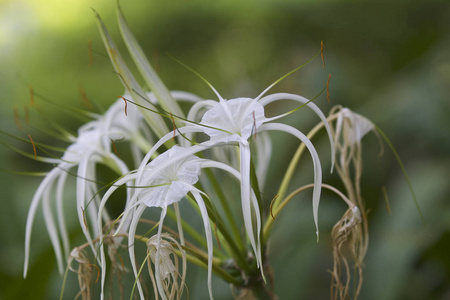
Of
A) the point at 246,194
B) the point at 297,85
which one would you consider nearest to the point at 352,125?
the point at 246,194

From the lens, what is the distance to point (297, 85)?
117cm

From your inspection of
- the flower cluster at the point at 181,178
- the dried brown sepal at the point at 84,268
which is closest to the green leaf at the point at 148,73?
the flower cluster at the point at 181,178

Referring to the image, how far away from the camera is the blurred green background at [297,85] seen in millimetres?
608

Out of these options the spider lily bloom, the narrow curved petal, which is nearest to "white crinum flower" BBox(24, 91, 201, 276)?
the spider lily bloom

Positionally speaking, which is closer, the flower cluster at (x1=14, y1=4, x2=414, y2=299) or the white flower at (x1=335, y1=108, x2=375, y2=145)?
the flower cluster at (x1=14, y1=4, x2=414, y2=299)

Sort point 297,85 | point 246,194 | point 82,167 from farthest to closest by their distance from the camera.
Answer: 1. point 297,85
2. point 82,167
3. point 246,194

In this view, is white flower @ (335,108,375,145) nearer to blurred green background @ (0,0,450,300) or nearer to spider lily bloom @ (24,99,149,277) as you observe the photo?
blurred green background @ (0,0,450,300)

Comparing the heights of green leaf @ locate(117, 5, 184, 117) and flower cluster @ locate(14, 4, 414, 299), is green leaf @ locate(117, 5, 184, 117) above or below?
above

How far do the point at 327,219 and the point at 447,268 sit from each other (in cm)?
16

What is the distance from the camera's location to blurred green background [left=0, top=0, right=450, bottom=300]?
608mm

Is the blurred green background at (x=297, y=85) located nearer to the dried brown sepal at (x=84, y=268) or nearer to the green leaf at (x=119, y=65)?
the green leaf at (x=119, y=65)

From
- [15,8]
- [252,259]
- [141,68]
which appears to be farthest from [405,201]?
[15,8]

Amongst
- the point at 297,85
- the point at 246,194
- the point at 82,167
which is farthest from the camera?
the point at 297,85

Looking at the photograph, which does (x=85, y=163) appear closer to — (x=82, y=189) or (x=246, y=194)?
(x=82, y=189)
